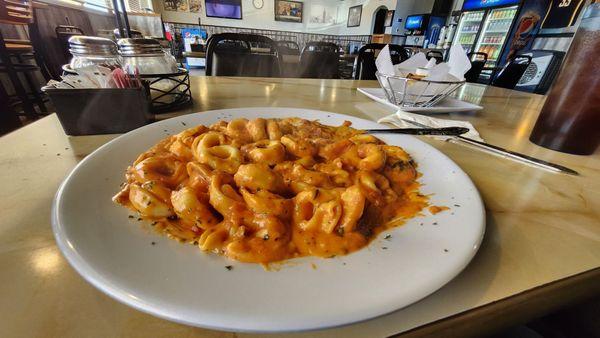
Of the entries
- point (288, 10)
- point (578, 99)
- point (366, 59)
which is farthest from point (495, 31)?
point (578, 99)

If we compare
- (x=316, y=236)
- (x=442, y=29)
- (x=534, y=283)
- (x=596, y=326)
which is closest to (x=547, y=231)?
(x=534, y=283)

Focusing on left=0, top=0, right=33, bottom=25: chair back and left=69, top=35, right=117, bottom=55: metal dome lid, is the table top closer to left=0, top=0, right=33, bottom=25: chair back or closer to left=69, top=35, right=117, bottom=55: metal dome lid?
left=69, top=35, right=117, bottom=55: metal dome lid

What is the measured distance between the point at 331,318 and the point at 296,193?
349mm

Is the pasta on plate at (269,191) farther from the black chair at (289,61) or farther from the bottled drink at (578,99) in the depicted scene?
the black chair at (289,61)

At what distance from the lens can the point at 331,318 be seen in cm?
31

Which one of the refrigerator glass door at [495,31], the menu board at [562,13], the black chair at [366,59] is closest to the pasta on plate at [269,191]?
the black chair at [366,59]

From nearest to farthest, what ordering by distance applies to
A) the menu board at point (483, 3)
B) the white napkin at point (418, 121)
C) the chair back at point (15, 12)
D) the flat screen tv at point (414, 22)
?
1. the white napkin at point (418, 121)
2. the chair back at point (15, 12)
3. the menu board at point (483, 3)
4. the flat screen tv at point (414, 22)

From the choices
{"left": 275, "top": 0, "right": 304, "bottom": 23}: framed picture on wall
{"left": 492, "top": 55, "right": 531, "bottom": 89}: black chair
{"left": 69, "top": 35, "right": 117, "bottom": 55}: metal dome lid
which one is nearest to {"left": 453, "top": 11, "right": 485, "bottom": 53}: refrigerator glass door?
{"left": 492, "top": 55, "right": 531, "bottom": 89}: black chair

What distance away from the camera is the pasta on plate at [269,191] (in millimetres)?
473

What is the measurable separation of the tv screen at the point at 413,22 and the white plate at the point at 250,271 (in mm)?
9921

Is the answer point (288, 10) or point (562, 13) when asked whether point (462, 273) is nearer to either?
point (562, 13)

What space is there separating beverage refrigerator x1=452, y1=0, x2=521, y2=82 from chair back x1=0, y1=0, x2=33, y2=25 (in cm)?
819

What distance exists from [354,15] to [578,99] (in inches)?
471

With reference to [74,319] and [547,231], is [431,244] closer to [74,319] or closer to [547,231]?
[547,231]
